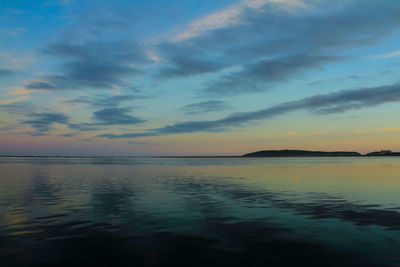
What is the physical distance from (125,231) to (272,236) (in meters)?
8.20

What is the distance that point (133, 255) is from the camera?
1265 cm

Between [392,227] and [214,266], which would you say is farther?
[392,227]

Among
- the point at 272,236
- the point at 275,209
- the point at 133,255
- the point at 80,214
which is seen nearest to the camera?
the point at 133,255

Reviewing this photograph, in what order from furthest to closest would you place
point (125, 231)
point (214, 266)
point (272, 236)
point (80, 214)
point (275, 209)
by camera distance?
point (275, 209) → point (80, 214) → point (125, 231) → point (272, 236) → point (214, 266)

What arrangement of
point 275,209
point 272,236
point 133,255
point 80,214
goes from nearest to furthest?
point 133,255 < point 272,236 < point 80,214 < point 275,209

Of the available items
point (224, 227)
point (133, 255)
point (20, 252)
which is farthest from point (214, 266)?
point (20, 252)

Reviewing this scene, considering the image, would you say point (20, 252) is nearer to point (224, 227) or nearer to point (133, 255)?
point (133, 255)

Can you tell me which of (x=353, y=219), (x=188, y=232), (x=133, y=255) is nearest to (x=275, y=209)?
(x=353, y=219)

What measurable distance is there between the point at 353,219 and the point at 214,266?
13.3 metres

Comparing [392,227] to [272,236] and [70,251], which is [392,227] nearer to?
[272,236]

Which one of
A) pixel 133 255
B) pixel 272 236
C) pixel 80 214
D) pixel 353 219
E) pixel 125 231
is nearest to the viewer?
pixel 133 255

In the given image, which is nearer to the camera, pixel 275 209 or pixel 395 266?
pixel 395 266

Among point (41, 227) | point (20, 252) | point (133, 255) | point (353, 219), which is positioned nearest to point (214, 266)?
point (133, 255)

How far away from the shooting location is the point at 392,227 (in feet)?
58.3
